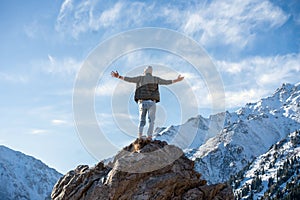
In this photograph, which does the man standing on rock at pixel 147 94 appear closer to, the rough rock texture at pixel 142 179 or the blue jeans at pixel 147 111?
the blue jeans at pixel 147 111

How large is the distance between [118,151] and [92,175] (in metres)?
1.69

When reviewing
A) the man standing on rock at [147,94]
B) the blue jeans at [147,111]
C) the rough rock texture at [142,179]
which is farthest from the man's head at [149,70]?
the rough rock texture at [142,179]

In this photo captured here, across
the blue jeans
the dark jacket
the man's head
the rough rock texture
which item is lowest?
the rough rock texture

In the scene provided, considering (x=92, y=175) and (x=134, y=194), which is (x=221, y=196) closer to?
(x=134, y=194)

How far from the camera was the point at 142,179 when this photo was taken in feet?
57.6

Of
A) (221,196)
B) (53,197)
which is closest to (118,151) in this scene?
(53,197)

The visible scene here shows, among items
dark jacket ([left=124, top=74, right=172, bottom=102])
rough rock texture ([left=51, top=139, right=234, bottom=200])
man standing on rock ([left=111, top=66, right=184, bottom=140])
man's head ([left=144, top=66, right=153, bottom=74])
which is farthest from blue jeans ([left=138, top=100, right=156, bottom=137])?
man's head ([left=144, top=66, right=153, bottom=74])

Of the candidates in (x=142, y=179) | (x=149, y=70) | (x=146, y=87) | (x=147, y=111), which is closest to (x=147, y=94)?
(x=146, y=87)

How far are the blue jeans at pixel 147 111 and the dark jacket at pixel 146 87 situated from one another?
0.79ft

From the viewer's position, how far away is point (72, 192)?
1802cm

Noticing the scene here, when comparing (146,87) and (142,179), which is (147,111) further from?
(142,179)

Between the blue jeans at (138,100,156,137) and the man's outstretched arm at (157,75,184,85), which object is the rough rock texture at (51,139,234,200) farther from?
the man's outstretched arm at (157,75,184,85)

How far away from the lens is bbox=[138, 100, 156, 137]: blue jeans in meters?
18.8

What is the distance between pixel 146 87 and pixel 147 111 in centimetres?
116
